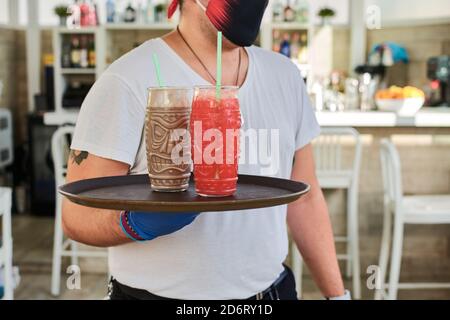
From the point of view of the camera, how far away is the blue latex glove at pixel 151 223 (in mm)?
1025

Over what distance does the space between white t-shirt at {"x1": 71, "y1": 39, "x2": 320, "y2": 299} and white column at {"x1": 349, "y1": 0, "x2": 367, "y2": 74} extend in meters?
5.37

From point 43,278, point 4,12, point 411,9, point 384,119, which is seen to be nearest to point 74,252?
point 43,278

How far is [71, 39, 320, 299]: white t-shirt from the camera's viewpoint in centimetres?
124

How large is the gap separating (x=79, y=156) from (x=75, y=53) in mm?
5140

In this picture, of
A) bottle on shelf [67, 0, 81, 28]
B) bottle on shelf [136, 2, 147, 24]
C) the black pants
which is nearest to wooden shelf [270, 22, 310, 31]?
bottle on shelf [136, 2, 147, 24]

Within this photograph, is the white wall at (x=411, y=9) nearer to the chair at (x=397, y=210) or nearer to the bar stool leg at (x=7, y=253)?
the chair at (x=397, y=210)

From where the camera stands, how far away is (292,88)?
1444 mm

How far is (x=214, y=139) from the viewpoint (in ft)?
3.48

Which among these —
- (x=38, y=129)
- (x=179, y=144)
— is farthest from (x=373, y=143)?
(x=38, y=129)

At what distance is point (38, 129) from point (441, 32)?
3794mm

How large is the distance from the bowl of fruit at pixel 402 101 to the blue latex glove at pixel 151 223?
9.96 ft

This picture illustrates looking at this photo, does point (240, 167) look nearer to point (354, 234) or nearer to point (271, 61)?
point (271, 61)

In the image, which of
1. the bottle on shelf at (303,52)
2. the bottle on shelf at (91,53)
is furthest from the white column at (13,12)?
the bottle on shelf at (303,52)

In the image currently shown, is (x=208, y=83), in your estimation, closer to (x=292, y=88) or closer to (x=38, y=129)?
(x=292, y=88)
